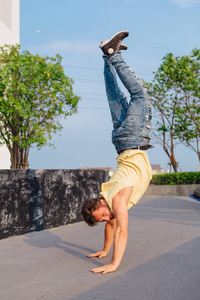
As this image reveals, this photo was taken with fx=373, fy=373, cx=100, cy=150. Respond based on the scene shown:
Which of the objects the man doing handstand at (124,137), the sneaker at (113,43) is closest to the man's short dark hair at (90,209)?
the man doing handstand at (124,137)

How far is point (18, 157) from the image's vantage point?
62.3ft

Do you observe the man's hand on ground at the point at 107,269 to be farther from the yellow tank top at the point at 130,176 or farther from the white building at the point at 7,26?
the white building at the point at 7,26

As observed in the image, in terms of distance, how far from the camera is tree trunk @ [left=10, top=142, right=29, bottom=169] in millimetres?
18714

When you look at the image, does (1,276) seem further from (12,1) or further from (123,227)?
(12,1)

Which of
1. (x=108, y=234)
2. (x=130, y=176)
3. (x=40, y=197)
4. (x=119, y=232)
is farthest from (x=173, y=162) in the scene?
(x=119, y=232)

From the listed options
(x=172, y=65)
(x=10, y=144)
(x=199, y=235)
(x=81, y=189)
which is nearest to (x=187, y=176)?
(x=172, y=65)

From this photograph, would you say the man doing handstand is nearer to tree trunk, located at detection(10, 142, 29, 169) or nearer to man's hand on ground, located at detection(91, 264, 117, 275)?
man's hand on ground, located at detection(91, 264, 117, 275)

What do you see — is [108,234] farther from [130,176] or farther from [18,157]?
[18,157]

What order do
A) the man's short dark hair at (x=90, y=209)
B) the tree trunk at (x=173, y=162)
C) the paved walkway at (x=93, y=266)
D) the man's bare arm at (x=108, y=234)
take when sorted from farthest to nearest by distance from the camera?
the tree trunk at (x=173, y=162) < the man's bare arm at (x=108, y=234) < the man's short dark hair at (x=90, y=209) < the paved walkway at (x=93, y=266)

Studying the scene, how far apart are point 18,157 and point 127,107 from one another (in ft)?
50.5

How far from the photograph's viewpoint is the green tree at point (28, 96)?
17.4 metres

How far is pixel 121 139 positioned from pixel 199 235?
2.95 m

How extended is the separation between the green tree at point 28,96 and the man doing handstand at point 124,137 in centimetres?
1324

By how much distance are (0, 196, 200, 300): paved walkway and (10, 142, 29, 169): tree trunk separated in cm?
1243
